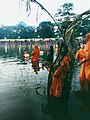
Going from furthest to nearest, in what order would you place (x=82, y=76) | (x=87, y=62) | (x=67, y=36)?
1. (x=82, y=76)
2. (x=87, y=62)
3. (x=67, y=36)

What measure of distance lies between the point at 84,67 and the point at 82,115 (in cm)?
298

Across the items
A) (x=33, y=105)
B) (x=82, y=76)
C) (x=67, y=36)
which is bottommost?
(x=33, y=105)

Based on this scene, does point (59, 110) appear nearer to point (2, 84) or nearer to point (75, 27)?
point (75, 27)

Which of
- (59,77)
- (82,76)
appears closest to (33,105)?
(59,77)

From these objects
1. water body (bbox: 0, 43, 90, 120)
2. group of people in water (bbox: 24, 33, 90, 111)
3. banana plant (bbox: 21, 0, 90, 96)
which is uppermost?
banana plant (bbox: 21, 0, 90, 96)

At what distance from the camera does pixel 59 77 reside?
10797 mm

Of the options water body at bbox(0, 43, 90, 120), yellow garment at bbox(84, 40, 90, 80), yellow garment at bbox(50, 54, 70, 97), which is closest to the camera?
water body at bbox(0, 43, 90, 120)

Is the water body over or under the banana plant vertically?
under

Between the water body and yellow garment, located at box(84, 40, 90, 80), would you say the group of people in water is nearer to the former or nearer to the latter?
yellow garment, located at box(84, 40, 90, 80)

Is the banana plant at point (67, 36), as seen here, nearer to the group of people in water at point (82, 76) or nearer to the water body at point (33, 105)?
the group of people in water at point (82, 76)

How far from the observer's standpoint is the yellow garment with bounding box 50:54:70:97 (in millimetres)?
10508

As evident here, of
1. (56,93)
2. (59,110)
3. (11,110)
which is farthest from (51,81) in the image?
(11,110)

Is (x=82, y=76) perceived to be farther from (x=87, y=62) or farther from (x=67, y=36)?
(x=67, y=36)

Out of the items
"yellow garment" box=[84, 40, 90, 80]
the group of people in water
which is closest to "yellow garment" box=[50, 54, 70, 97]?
the group of people in water
